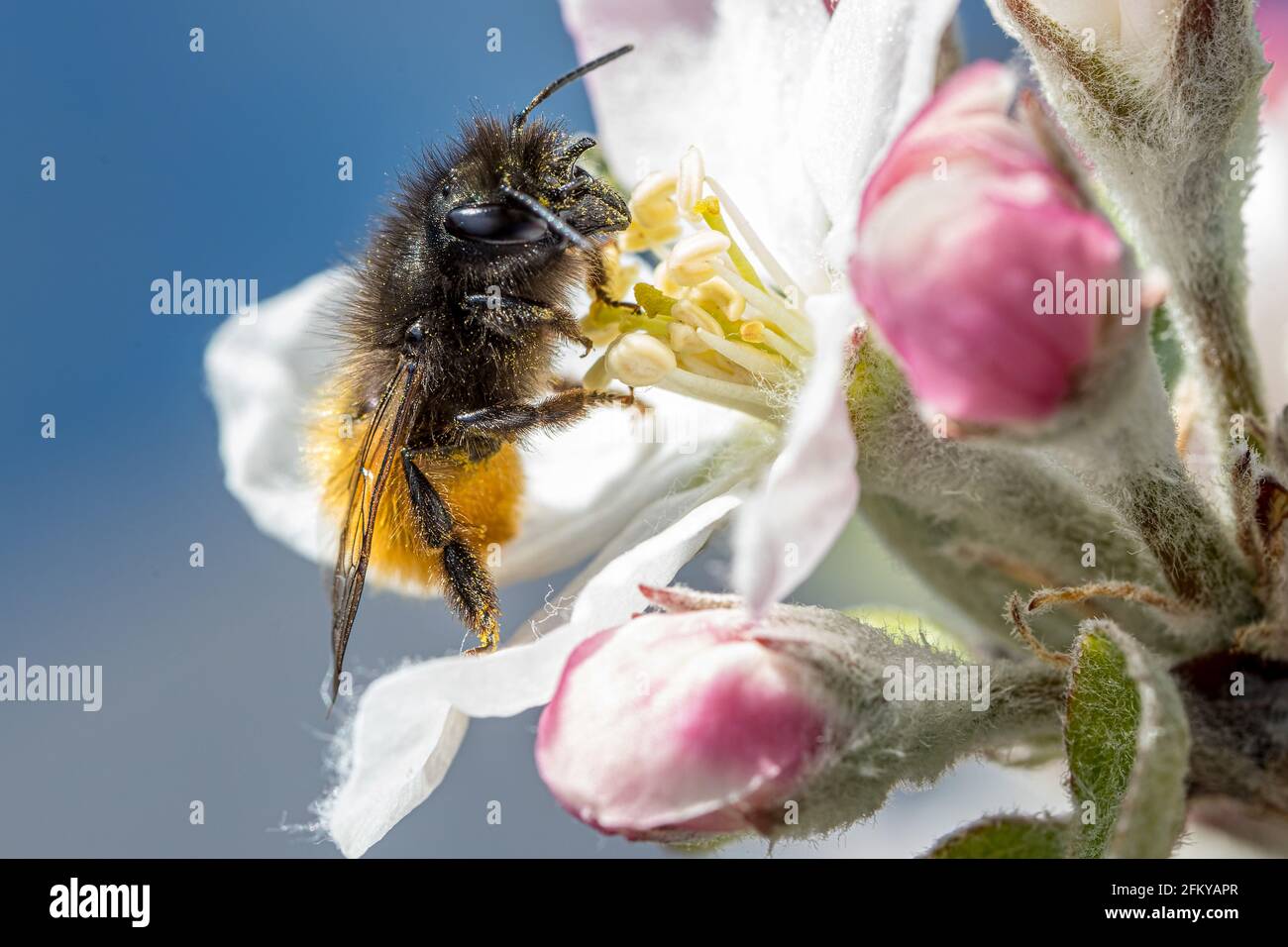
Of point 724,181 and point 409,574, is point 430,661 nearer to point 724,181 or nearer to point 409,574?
point 409,574

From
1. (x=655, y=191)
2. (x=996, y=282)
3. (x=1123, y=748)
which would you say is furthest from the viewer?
(x=655, y=191)

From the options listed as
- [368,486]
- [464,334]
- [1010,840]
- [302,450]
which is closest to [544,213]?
[464,334]

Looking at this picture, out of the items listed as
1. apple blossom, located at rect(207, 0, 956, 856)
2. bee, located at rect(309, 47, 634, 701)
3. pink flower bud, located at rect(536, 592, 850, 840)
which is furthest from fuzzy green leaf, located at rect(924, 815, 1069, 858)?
bee, located at rect(309, 47, 634, 701)

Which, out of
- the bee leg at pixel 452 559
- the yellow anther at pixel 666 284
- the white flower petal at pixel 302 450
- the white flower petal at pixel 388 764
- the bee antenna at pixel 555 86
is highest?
the bee antenna at pixel 555 86

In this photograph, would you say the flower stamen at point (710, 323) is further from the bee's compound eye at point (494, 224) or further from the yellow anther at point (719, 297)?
the bee's compound eye at point (494, 224)

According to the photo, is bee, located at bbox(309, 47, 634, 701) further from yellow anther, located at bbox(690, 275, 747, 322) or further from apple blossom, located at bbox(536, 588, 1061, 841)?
apple blossom, located at bbox(536, 588, 1061, 841)

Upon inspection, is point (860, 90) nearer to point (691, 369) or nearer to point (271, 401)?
point (691, 369)

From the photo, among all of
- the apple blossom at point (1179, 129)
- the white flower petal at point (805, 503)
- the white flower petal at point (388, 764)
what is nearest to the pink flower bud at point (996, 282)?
the white flower petal at point (805, 503)
